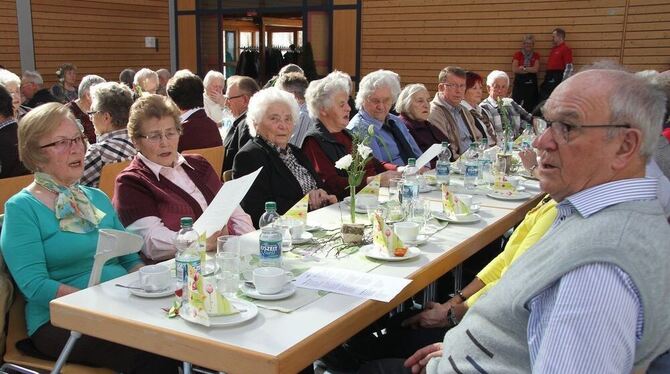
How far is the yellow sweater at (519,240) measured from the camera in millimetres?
2109

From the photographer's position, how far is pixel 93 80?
626cm

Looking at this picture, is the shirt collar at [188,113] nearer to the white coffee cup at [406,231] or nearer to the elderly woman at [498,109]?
the white coffee cup at [406,231]

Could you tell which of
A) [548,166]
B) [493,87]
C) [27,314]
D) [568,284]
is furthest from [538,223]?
[493,87]

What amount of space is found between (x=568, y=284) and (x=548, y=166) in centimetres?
40

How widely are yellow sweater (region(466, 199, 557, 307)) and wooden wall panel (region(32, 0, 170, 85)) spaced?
1098 cm

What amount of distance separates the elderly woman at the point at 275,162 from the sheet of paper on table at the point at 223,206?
3.72ft

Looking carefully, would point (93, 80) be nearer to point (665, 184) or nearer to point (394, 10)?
point (665, 184)

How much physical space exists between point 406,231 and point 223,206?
2.41 feet

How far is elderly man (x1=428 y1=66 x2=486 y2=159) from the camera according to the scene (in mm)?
5594

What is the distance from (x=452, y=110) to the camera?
5777 millimetres

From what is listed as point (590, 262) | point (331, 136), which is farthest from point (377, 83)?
point (590, 262)

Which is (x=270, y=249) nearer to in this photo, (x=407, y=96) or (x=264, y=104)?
(x=264, y=104)

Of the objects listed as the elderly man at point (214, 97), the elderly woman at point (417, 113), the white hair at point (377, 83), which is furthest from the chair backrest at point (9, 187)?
the elderly man at point (214, 97)

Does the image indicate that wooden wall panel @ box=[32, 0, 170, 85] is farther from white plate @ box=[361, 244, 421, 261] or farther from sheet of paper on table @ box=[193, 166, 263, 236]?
white plate @ box=[361, 244, 421, 261]
